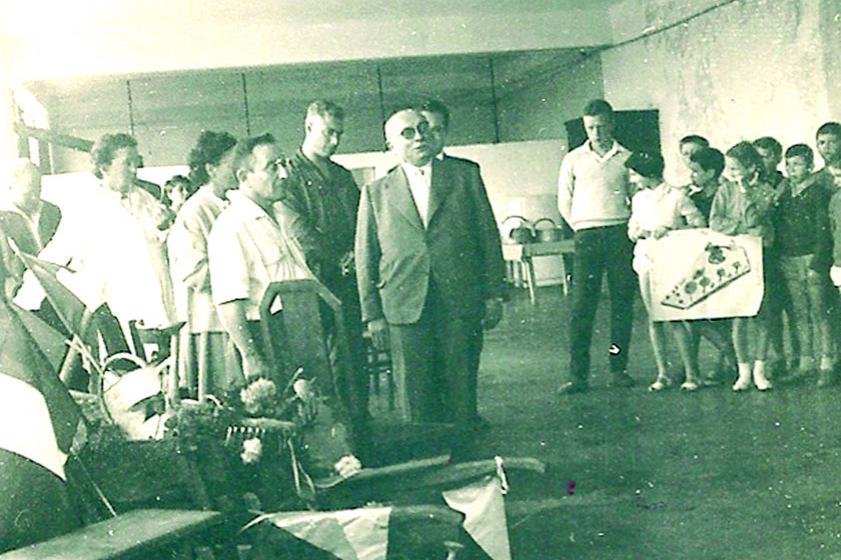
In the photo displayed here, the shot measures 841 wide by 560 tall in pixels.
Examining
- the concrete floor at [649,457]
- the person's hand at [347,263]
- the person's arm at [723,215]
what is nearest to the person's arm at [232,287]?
the person's hand at [347,263]

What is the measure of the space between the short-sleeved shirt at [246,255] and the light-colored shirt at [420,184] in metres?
0.57

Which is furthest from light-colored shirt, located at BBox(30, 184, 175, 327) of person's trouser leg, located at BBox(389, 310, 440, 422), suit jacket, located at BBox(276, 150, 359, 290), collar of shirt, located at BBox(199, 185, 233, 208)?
person's trouser leg, located at BBox(389, 310, 440, 422)

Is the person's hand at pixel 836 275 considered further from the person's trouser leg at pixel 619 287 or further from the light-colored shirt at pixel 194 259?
the light-colored shirt at pixel 194 259

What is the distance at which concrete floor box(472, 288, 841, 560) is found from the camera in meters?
2.89

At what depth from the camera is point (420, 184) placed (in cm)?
368

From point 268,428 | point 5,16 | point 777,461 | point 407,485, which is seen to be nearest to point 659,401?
point 777,461

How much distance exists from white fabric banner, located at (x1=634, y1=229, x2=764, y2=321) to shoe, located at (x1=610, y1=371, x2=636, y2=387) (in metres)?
0.29

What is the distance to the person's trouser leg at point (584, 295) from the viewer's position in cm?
409

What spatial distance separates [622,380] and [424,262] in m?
1.01

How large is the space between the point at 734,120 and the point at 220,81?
6.72ft

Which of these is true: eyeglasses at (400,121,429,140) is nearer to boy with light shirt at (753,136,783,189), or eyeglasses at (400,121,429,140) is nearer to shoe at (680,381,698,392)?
boy with light shirt at (753,136,783,189)

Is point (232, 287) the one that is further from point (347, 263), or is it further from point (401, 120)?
point (401, 120)

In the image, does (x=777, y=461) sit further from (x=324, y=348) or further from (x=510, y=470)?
(x=324, y=348)

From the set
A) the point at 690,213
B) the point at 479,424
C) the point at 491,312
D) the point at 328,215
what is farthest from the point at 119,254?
the point at 690,213
